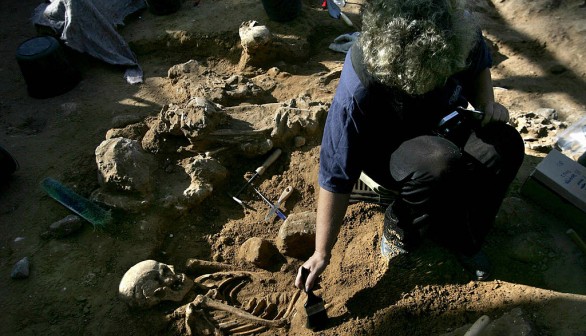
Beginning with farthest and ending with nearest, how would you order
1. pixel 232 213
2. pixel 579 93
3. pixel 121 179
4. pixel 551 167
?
pixel 579 93, pixel 232 213, pixel 121 179, pixel 551 167

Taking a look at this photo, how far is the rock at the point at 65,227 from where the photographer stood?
2.67 meters

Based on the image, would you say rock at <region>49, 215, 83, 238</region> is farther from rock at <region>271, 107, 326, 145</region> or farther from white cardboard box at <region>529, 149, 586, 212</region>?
white cardboard box at <region>529, 149, 586, 212</region>

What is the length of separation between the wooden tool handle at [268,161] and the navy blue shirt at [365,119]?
3.88 feet

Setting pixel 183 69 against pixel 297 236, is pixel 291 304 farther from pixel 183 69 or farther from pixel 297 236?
pixel 183 69

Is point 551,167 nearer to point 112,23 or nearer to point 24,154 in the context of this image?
point 24,154

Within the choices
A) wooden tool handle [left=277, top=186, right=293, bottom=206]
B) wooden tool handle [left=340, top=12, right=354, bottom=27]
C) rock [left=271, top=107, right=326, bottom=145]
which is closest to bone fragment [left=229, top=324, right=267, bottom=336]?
wooden tool handle [left=277, top=186, right=293, bottom=206]

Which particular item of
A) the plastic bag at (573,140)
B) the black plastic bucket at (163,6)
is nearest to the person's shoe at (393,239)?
the plastic bag at (573,140)

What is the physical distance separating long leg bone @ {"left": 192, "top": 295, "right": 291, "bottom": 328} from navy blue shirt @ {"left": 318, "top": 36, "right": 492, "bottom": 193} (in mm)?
871

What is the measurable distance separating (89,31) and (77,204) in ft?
8.24

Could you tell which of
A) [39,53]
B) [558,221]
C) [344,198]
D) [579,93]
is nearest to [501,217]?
[558,221]

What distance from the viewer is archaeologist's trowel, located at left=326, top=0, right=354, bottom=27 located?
178 inches

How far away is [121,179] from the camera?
2703 mm

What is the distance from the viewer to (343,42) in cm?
442

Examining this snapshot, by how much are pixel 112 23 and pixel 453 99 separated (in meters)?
4.15
